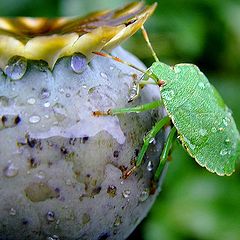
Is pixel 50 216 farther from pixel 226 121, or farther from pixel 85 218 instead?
pixel 226 121

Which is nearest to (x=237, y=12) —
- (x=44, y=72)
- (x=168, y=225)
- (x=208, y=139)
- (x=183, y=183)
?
(x=183, y=183)

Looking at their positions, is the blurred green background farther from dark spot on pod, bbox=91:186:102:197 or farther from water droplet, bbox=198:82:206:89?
dark spot on pod, bbox=91:186:102:197

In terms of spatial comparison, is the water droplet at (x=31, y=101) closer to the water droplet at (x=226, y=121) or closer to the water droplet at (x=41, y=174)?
the water droplet at (x=41, y=174)

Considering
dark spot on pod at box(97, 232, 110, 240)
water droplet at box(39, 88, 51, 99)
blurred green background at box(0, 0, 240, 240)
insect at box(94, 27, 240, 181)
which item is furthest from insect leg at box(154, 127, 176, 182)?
blurred green background at box(0, 0, 240, 240)

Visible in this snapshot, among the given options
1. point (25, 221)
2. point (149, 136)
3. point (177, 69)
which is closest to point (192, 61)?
point (177, 69)

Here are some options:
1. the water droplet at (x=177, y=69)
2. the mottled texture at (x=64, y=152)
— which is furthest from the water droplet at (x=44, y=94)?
the water droplet at (x=177, y=69)

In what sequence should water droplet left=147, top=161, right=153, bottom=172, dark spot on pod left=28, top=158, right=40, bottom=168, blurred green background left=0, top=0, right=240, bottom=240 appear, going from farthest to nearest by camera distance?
blurred green background left=0, top=0, right=240, bottom=240
water droplet left=147, top=161, right=153, bottom=172
dark spot on pod left=28, top=158, right=40, bottom=168
